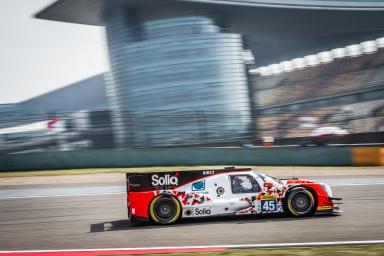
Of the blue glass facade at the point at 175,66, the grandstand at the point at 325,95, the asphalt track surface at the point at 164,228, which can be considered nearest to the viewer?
the asphalt track surface at the point at 164,228

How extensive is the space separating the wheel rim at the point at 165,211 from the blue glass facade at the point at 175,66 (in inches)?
1500

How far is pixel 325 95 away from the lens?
5469 centimetres

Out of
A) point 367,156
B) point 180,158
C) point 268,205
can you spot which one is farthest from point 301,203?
point 367,156

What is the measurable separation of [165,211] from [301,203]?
110 inches

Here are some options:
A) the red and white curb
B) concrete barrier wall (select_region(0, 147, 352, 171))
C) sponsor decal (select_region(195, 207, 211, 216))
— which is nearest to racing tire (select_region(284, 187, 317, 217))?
sponsor decal (select_region(195, 207, 211, 216))

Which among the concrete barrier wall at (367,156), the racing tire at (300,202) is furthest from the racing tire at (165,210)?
the concrete barrier wall at (367,156)

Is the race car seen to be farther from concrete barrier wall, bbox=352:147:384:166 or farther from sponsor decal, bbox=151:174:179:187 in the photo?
concrete barrier wall, bbox=352:147:384:166

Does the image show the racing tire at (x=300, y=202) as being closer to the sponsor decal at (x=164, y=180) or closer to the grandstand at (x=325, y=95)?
the sponsor decal at (x=164, y=180)

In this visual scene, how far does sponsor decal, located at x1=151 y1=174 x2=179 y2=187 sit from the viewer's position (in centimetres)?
995

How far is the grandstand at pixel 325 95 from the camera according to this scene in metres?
28.1

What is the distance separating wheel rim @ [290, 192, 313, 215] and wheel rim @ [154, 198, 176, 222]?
244 cm

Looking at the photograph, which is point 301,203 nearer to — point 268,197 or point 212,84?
point 268,197

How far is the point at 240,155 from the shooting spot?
Answer: 25734 mm

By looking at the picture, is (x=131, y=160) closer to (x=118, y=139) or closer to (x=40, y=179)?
(x=118, y=139)
